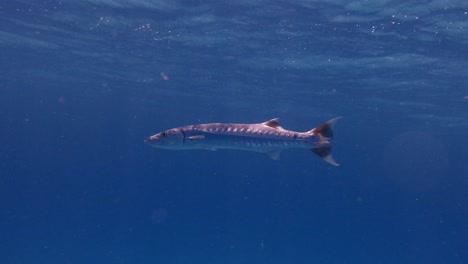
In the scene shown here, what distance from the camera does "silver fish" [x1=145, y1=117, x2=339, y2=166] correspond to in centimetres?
712

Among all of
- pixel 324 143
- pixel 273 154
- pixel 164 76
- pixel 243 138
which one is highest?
pixel 243 138

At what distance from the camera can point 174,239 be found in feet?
145

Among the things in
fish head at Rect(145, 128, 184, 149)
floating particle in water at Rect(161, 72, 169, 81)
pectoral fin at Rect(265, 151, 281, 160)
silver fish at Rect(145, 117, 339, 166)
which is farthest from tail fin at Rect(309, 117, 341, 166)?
floating particle in water at Rect(161, 72, 169, 81)

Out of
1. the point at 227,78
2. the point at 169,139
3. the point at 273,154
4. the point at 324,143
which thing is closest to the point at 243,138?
the point at 273,154

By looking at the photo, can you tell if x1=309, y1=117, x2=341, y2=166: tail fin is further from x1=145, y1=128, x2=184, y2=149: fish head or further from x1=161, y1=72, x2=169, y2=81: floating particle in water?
x1=161, y1=72, x2=169, y2=81: floating particle in water

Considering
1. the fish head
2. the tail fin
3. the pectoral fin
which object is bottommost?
the pectoral fin

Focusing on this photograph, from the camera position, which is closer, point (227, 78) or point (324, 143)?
point (324, 143)

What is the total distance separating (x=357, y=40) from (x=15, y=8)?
1538cm

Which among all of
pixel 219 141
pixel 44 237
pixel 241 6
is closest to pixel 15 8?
pixel 241 6

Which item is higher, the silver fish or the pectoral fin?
the silver fish

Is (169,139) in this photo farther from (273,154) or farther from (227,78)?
(227,78)

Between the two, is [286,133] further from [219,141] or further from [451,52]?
[451,52]

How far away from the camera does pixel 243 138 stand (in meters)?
7.24

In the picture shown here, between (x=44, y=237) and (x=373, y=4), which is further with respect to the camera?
(x=44, y=237)
